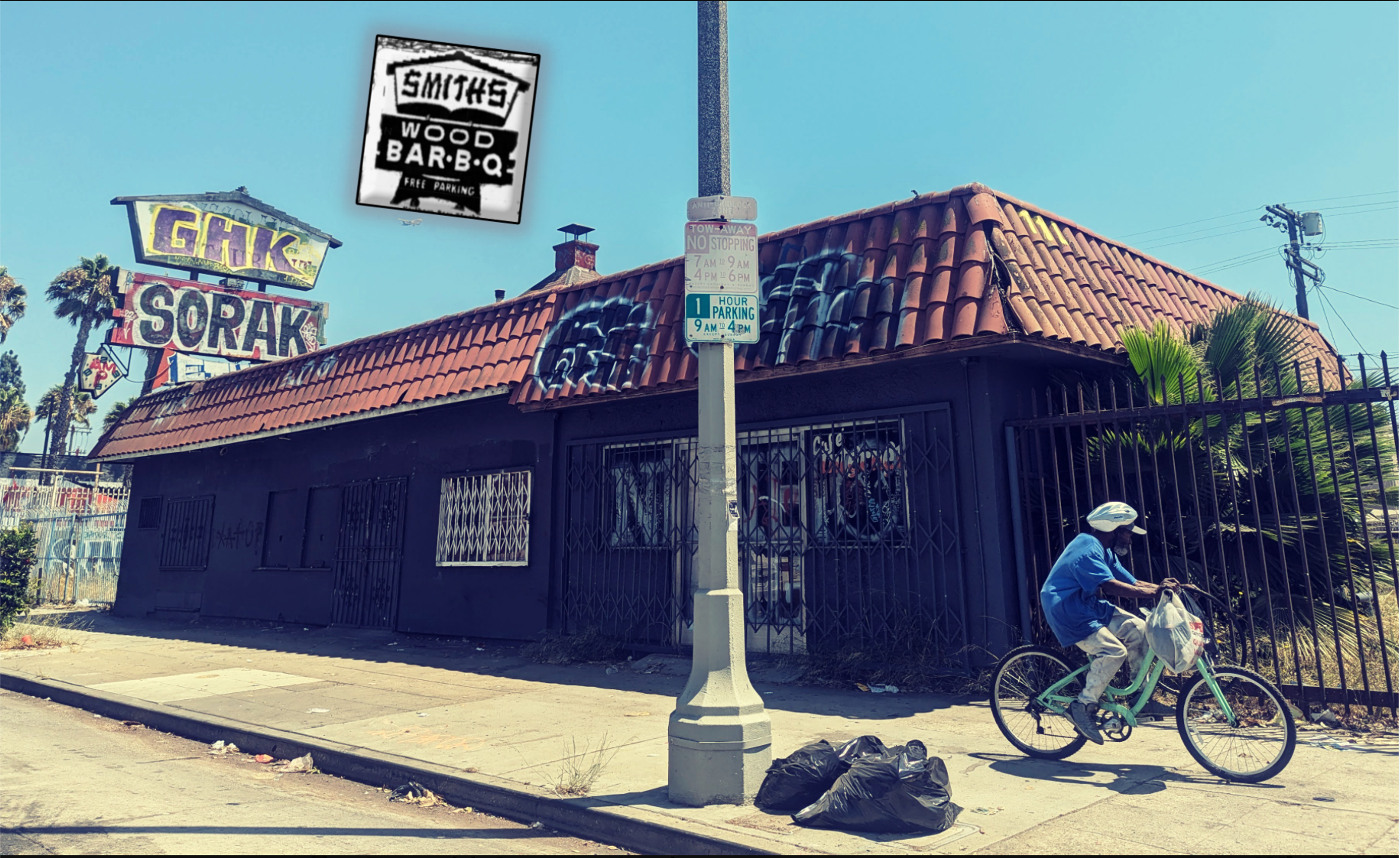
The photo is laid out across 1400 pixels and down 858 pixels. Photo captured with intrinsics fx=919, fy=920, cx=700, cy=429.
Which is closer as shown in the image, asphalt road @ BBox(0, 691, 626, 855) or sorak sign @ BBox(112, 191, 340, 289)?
asphalt road @ BBox(0, 691, 626, 855)

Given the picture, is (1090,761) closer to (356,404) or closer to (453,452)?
(453,452)

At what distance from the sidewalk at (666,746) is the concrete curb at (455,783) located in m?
0.03

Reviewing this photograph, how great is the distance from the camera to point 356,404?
14328 millimetres

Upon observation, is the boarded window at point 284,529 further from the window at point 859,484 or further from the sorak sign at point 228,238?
the sorak sign at point 228,238

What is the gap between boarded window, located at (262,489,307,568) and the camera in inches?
648

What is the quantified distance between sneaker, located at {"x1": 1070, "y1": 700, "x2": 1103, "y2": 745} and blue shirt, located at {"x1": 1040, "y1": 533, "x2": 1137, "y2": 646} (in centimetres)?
38

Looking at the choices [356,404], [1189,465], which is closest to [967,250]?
[1189,465]

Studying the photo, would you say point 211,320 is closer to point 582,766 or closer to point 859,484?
point 859,484

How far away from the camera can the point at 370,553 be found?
15.0m

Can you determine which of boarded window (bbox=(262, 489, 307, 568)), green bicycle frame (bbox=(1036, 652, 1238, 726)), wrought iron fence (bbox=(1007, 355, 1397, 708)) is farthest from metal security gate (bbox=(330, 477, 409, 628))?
green bicycle frame (bbox=(1036, 652, 1238, 726))

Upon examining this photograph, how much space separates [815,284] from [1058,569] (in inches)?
178

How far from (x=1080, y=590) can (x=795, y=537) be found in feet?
14.1

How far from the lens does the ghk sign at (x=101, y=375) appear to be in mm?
29281

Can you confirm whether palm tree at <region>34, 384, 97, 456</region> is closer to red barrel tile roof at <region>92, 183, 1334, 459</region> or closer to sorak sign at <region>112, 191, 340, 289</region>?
sorak sign at <region>112, 191, 340, 289</region>
